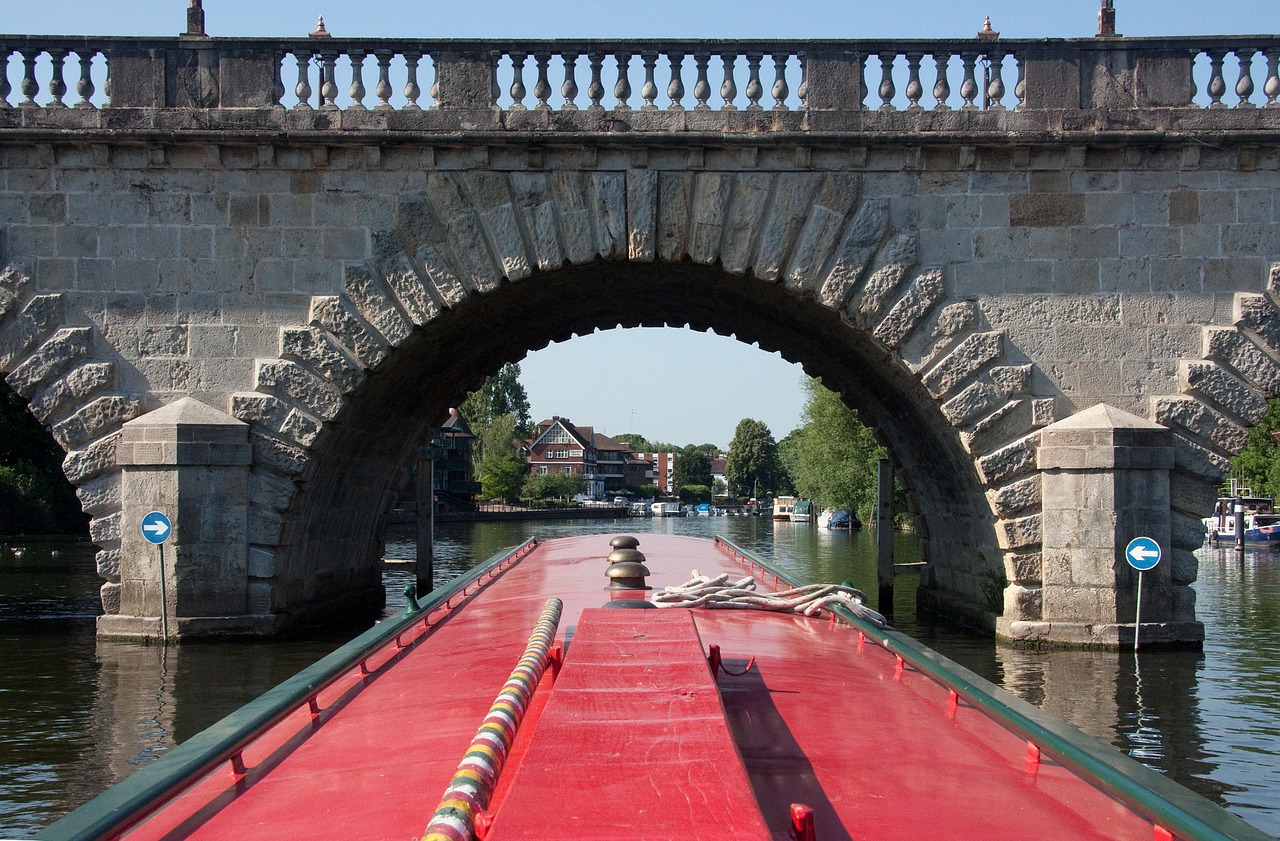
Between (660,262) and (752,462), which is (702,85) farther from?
(752,462)

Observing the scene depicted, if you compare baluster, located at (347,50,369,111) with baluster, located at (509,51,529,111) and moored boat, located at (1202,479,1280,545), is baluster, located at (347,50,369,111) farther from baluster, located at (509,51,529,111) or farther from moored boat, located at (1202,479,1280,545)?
moored boat, located at (1202,479,1280,545)

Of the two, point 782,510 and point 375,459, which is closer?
point 375,459

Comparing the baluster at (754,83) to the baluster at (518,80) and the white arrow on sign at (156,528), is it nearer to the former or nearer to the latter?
the baluster at (518,80)

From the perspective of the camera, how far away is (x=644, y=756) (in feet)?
8.54

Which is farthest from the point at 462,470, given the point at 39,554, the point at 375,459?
the point at 375,459

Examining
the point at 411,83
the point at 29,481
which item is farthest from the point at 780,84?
the point at 29,481

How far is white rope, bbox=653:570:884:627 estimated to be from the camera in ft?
19.5

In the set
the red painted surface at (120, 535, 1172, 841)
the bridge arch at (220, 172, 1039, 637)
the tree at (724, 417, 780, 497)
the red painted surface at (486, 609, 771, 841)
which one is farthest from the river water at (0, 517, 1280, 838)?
the tree at (724, 417, 780, 497)

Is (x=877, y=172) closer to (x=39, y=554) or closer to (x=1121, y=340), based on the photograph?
(x=1121, y=340)

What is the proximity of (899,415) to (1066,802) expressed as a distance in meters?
10.8

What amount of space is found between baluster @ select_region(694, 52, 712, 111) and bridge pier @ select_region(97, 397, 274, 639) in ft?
16.4

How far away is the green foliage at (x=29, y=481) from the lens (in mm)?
37375

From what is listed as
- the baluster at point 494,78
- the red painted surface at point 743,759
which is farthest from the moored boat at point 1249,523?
the red painted surface at point 743,759

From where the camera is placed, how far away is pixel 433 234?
10883 mm
